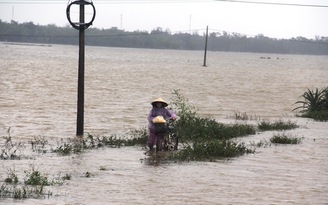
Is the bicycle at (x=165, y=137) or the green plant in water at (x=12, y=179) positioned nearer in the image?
the green plant in water at (x=12, y=179)

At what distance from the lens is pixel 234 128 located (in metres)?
20.2

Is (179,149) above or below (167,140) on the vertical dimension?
below

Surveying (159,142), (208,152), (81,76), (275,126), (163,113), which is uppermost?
(81,76)

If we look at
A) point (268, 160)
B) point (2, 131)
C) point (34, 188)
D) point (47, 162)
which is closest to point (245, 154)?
point (268, 160)

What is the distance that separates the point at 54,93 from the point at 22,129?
19.3 meters

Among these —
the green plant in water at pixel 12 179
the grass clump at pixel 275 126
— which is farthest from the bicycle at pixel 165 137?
the grass clump at pixel 275 126

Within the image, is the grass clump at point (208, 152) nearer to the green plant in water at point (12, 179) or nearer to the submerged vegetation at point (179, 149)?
the submerged vegetation at point (179, 149)

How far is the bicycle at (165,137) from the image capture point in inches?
616

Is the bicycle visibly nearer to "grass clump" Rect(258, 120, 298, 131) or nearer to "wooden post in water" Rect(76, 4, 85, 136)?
"wooden post in water" Rect(76, 4, 85, 136)

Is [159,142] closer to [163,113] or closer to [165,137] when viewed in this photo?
[165,137]

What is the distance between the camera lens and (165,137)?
16062 millimetres

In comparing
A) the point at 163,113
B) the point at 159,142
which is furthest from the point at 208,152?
the point at 163,113

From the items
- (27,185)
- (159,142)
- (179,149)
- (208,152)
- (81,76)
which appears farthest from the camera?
(81,76)

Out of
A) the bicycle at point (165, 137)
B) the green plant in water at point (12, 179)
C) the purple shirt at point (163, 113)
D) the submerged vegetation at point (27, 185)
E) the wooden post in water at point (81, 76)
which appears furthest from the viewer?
the wooden post in water at point (81, 76)
